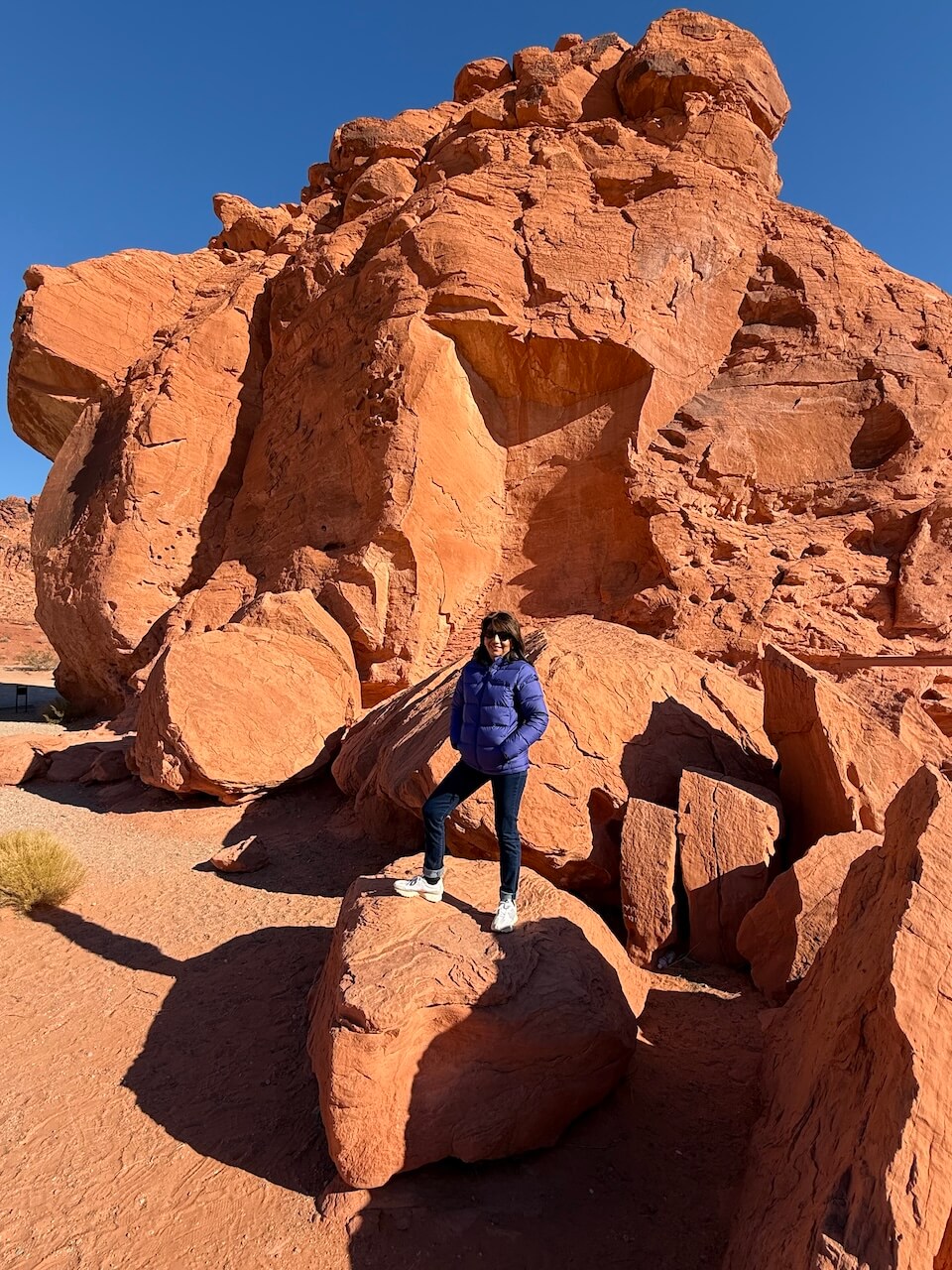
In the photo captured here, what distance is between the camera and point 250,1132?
3.37 metres

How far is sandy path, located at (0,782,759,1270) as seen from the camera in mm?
2785

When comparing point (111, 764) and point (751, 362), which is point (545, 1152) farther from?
point (751, 362)

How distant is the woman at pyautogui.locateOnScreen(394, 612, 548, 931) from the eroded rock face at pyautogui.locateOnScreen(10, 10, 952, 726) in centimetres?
573

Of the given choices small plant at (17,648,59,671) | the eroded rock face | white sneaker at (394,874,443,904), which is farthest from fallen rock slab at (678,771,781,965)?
small plant at (17,648,59,671)

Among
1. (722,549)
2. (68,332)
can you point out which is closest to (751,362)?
(722,549)

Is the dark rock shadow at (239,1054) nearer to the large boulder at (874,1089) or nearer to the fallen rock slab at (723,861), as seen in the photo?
the large boulder at (874,1089)

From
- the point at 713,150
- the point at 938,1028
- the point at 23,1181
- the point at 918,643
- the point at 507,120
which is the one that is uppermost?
the point at 507,120

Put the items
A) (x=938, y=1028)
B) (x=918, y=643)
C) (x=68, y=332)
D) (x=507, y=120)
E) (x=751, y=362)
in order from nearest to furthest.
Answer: (x=938, y=1028), (x=918, y=643), (x=751, y=362), (x=507, y=120), (x=68, y=332)

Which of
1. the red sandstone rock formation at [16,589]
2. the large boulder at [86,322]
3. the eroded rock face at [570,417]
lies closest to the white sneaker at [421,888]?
the eroded rock face at [570,417]

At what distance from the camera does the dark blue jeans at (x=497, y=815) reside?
3.79 meters

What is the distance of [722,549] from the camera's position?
988 centimetres

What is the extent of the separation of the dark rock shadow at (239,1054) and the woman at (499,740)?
3.92 ft

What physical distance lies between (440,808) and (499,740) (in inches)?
22.3

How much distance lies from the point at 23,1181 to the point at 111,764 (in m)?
6.84
